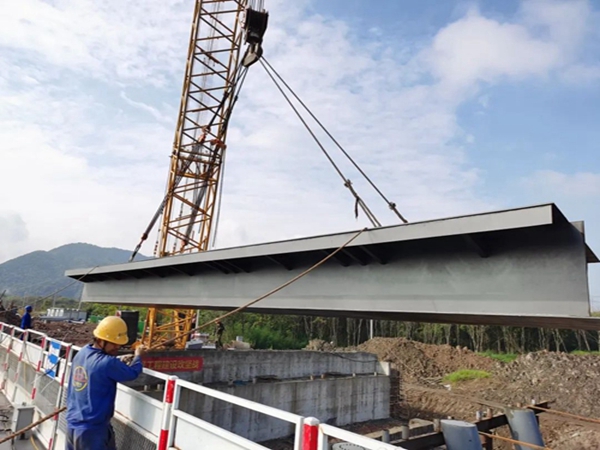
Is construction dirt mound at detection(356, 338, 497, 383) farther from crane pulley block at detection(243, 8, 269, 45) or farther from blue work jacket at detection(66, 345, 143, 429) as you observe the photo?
blue work jacket at detection(66, 345, 143, 429)

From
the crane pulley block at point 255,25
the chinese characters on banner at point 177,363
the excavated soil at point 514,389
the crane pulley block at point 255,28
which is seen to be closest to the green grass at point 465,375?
the excavated soil at point 514,389

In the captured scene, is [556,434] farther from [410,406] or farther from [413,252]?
[413,252]

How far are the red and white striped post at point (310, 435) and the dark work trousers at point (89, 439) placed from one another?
8.69 ft

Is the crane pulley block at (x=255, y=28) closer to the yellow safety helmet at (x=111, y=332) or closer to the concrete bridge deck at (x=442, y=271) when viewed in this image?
the concrete bridge deck at (x=442, y=271)

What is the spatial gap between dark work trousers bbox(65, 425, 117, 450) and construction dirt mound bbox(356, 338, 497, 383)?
26341mm

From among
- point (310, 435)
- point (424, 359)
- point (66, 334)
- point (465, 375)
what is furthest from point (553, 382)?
point (66, 334)

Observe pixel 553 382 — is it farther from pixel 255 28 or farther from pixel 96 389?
pixel 96 389

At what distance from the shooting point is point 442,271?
462 centimetres

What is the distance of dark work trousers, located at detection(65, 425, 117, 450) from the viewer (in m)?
3.94

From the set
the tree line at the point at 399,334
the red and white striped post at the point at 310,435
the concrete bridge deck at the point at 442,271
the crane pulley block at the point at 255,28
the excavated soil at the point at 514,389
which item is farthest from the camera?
the tree line at the point at 399,334

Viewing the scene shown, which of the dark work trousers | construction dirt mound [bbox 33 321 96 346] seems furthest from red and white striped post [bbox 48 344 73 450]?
construction dirt mound [bbox 33 321 96 346]

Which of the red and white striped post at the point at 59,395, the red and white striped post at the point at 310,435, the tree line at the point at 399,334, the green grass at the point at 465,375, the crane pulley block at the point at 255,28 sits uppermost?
→ the crane pulley block at the point at 255,28

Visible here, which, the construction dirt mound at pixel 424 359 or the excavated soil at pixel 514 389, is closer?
the excavated soil at pixel 514 389

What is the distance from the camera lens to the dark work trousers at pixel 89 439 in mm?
3938
